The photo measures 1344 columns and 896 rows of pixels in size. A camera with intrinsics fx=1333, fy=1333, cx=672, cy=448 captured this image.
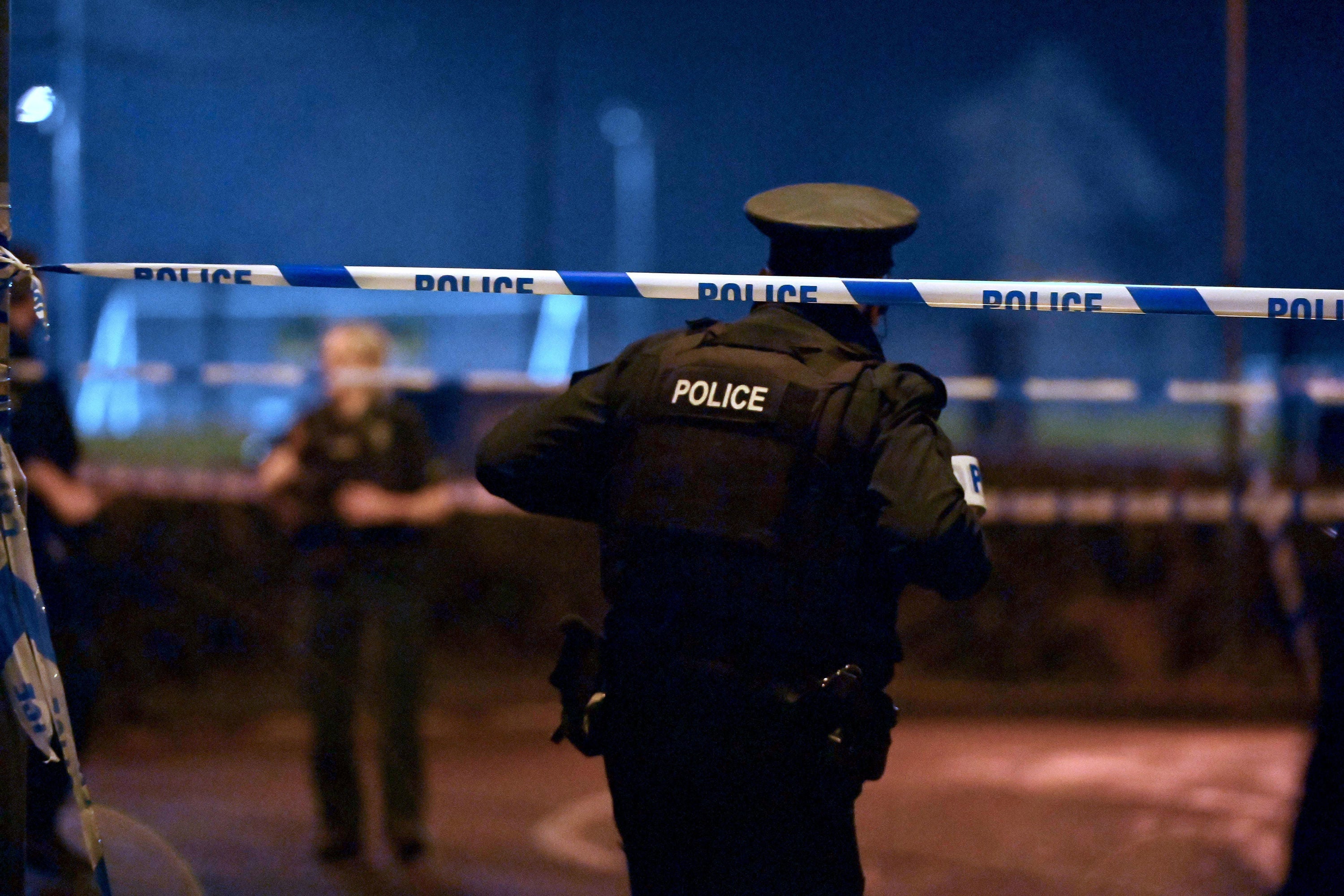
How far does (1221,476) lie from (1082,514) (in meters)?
1.80

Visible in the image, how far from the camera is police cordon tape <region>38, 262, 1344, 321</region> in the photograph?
2152 mm

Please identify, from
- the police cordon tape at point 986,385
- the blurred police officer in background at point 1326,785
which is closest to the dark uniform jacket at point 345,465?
the police cordon tape at point 986,385

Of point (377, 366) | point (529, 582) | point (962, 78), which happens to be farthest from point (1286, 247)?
point (377, 366)

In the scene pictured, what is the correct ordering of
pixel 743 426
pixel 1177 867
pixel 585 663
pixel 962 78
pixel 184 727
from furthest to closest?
pixel 962 78 → pixel 184 727 → pixel 1177 867 → pixel 585 663 → pixel 743 426

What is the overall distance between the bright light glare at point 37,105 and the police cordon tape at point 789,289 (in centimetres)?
28

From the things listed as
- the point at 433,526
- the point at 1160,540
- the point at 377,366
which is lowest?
the point at 1160,540

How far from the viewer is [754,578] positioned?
217 centimetres

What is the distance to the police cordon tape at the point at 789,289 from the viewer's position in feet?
7.06

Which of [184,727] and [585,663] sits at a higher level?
[585,663]

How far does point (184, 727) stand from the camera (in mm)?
6172

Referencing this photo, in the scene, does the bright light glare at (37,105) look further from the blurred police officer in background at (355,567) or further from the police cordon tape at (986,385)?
the police cordon tape at (986,385)

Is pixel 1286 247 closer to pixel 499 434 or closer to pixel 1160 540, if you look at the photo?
pixel 1160 540

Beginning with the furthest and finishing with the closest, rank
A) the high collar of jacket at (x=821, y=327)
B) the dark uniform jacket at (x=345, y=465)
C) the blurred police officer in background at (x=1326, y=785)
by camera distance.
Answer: the dark uniform jacket at (x=345, y=465) → the blurred police officer in background at (x=1326, y=785) → the high collar of jacket at (x=821, y=327)

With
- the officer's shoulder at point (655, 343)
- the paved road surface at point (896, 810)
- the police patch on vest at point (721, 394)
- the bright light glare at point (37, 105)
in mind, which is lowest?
the paved road surface at point (896, 810)
